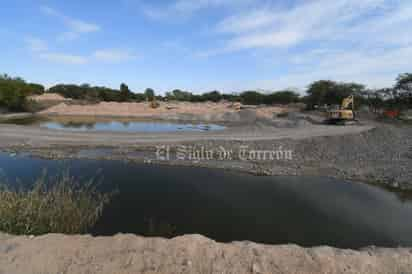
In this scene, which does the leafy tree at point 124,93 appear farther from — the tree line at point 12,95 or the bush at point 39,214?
the bush at point 39,214

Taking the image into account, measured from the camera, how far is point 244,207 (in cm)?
544

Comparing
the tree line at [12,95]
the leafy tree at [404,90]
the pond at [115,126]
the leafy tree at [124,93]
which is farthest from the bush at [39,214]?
the leafy tree at [124,93]

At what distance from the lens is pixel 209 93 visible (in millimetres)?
69125

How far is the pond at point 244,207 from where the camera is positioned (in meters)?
4.32

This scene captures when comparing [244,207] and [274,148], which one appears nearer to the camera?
[244,207]

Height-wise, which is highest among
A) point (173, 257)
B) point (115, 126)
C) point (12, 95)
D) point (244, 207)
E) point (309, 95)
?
point (309, 95)

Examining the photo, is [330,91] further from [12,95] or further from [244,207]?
[12,95]

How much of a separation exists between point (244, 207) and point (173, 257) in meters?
3.20

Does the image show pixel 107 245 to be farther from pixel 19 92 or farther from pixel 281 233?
pixel 19 92

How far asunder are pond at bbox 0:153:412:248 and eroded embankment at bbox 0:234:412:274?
1.39 meters

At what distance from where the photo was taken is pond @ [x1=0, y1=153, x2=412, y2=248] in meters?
4.32

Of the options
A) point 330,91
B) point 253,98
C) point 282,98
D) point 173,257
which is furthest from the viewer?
point 253,98

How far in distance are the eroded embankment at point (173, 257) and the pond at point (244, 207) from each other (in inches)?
54.9

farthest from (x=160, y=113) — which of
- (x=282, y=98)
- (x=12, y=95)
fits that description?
(x=282, y=98)
